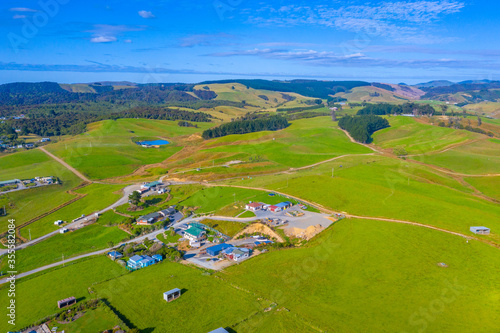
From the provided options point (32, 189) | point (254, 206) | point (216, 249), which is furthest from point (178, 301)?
point (32, 189)

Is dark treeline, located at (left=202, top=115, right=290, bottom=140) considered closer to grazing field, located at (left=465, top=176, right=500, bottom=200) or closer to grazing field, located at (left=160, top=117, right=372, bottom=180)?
grazing field, located at (left=160, top=117, right=372, bottom=180)

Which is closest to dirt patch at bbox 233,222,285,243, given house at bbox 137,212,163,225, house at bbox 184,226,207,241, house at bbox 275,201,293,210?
house at bbox 184,226,207,241

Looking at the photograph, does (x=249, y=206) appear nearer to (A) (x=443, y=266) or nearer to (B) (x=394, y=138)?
(A) (x=443, y=266)

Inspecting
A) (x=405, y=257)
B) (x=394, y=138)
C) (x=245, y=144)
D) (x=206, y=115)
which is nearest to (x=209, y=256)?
(x=405, y=257)

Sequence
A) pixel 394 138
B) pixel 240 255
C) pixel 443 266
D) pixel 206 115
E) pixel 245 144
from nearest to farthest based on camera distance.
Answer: pixel 443 266
pixel 240 255
pixel 245 144
pixel 394 138
pixel 206 115

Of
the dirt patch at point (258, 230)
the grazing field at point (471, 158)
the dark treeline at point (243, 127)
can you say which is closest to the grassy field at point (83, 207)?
the dirt patch at point (258, 230)

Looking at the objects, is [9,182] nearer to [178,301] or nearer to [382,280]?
[178,301]

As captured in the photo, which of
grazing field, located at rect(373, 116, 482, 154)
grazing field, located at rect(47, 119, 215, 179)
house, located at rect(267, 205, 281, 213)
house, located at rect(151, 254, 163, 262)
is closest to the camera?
house, located at rect(151, 254, 163, 262)
